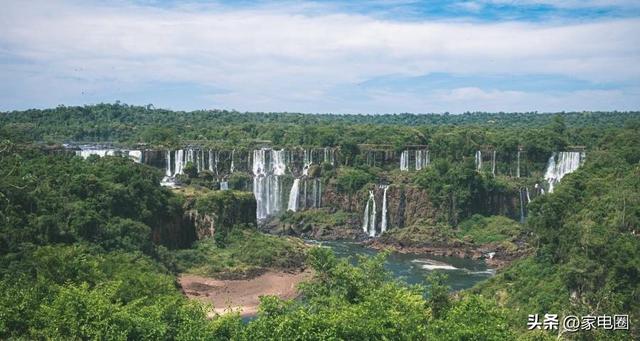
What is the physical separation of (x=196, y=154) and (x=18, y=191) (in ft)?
159

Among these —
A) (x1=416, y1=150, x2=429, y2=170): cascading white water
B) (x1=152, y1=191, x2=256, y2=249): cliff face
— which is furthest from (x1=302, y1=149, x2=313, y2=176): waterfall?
(x1=152, y1=191, x2=256, y2=249): cliff face

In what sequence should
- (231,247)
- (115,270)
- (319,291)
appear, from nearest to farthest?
(319,291), (115,270), (231,247)

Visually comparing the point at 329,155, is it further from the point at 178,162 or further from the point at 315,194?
the point at 178,162

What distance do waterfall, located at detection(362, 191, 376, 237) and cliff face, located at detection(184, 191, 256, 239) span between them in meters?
21.1

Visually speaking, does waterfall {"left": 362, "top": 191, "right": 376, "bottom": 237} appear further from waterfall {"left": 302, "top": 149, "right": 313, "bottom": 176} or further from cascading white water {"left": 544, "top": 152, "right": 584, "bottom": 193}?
cascading white water {"left": 544, "top": 152, "right": 584, "bottom": 193}

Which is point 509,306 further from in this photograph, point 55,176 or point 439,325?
point 55,176

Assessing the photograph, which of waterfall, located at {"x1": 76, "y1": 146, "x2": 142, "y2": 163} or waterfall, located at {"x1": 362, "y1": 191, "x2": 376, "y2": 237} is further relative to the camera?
waterfall, located at {"x1": 362, "y1": 191, "x2": 376, "y2": 237}

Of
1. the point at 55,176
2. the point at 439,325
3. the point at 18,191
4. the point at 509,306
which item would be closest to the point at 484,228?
the point at 509,306

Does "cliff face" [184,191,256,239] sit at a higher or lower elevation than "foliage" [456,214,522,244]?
higher

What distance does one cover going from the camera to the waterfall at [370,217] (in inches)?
3671

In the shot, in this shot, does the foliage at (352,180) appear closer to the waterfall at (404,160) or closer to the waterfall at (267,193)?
the waterfall at (267,193)

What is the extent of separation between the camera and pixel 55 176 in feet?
203

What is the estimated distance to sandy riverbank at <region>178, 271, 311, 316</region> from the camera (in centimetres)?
5819

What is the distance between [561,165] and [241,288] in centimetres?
A: 4796
